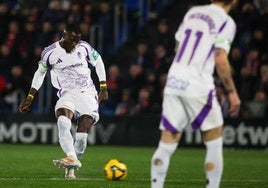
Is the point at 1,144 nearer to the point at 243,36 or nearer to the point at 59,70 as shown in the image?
the point at 243,36

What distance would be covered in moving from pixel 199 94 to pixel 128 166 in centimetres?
692

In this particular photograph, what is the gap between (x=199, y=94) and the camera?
28.4ft

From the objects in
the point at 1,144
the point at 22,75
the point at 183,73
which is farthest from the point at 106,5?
the point at 183,73

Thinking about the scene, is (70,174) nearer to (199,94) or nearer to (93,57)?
(93,57)

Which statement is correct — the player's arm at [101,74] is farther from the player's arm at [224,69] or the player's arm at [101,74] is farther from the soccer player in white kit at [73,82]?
the player's arm at [224,69]

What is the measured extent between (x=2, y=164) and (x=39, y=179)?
3.17m

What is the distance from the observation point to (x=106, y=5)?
2553 cm

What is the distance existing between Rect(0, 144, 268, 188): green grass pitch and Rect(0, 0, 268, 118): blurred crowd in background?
1675 millimetres

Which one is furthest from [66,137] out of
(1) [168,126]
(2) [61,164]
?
(1) [168,126]

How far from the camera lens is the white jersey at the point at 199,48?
866cm

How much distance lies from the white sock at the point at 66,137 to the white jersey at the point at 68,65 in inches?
28.8

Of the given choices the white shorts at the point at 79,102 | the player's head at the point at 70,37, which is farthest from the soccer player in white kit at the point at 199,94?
the white shorts at the point at 79,102

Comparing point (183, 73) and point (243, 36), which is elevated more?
point (243, 36)

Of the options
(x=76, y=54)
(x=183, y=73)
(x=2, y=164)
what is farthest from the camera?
(x=2, y=164)
